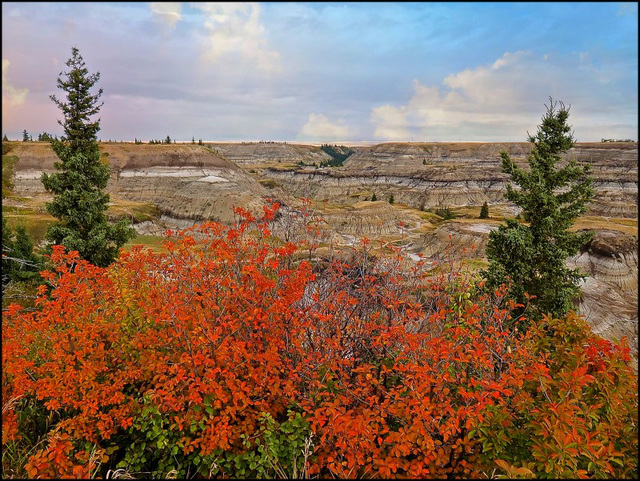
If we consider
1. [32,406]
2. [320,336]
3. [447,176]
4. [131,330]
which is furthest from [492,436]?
[447,176]

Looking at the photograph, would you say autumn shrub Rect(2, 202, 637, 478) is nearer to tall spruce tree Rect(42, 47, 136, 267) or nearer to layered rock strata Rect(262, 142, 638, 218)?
tall spruce tree Rect(42, 47, 136, 267)

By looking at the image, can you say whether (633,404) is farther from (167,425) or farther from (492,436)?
(167,425)

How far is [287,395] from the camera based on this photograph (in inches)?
213

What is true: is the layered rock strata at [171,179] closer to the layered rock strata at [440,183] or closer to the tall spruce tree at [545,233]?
the layered rock strata at [440,183]

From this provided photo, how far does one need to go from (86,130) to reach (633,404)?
2756 centimetres

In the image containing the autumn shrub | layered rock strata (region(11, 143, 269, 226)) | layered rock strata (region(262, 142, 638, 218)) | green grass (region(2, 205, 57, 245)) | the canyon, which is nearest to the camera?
the autumn shrub

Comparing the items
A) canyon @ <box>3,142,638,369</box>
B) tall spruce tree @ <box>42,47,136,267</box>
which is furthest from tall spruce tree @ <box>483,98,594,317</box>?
tall spruce tree @ <box>42,47,136,267</box>

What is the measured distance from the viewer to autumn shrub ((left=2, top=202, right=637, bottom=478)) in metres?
4.73

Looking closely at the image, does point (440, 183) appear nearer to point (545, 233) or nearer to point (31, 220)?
point (545, 233)

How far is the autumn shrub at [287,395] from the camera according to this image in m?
4.73

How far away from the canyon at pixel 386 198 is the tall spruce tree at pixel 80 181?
3384mm

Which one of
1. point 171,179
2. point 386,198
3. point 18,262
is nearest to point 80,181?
point 18,262

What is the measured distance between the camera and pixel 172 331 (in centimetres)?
584

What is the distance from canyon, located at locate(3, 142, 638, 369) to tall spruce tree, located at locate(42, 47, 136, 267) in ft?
11.1
